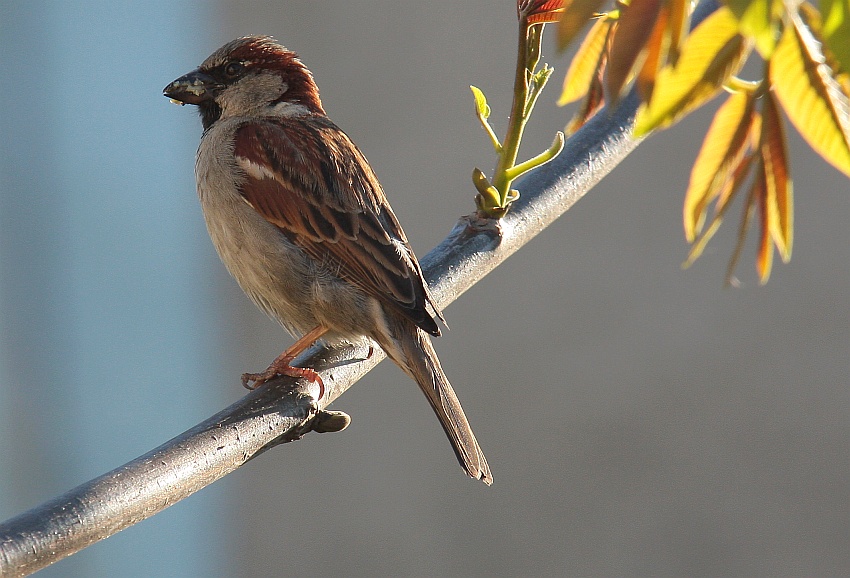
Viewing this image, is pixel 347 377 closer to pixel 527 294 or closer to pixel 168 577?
pixel 527 294

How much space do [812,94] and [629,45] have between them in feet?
0.88

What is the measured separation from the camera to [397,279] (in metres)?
2.21

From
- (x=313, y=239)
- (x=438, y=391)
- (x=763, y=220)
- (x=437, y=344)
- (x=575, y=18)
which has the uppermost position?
(x=575, y=18)

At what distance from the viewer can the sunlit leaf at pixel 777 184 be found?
121 cm

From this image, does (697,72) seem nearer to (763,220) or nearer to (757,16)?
(757,16)

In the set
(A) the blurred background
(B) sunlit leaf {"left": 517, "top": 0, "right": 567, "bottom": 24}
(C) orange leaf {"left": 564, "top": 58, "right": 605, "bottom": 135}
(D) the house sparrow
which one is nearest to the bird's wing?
(D) the house sparrow

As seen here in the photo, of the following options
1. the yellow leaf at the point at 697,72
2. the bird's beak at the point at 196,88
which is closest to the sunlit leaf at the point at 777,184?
the yellow leaf at the point at 697,72

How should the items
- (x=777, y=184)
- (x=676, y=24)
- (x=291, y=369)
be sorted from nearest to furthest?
(x=676, y=24) < (x=777, y=184) < (x=291, y=369)

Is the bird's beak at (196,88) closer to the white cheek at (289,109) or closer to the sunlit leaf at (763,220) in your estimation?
the white cheek at (289,109)

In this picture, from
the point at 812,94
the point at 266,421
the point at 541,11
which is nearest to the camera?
the point at 812,94

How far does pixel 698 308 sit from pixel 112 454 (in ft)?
11.1

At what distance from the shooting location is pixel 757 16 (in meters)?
0.75

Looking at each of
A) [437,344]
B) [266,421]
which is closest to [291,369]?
[266,421]

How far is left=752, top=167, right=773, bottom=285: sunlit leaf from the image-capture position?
4.16ft
